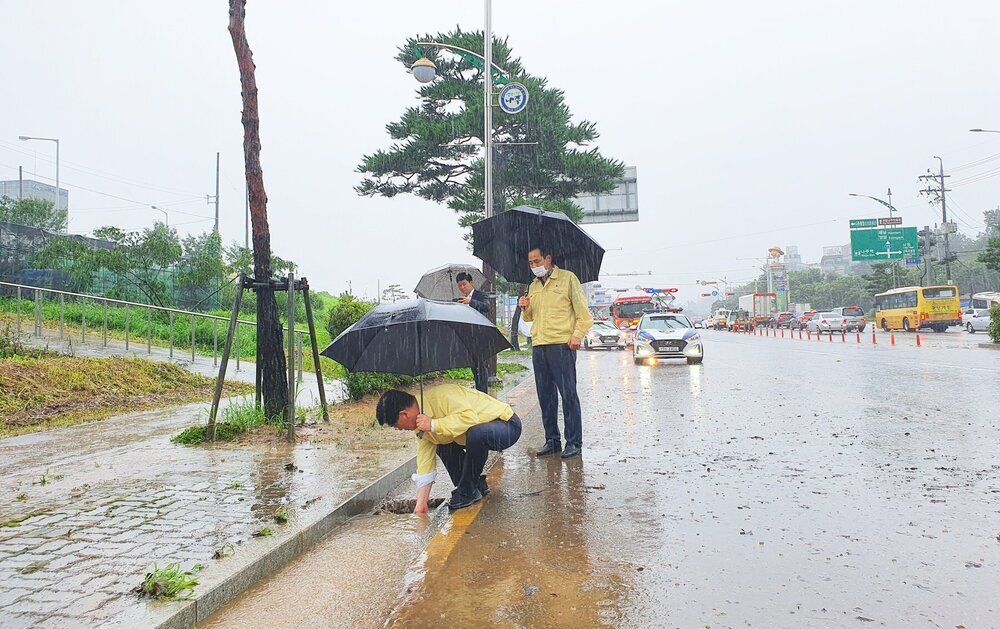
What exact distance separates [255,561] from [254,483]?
69.6 inches

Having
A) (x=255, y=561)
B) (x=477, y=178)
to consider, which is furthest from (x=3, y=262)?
(x=255, y=561)

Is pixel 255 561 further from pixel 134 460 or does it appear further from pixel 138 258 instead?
pixel 138 258

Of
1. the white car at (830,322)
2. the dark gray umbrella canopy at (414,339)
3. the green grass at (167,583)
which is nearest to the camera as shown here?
the green grass at (167,583)

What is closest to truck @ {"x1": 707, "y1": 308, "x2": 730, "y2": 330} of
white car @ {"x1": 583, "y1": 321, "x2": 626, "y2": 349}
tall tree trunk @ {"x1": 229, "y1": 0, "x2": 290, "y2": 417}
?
white car @ {"x1": 583, "y1": 321, "x2": 626, "y2": 349}

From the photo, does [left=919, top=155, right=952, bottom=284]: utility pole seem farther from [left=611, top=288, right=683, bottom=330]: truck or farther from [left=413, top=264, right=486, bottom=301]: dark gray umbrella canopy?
[left=413, top=264, right=486, bottom=301]: dark gray umbrella canopy

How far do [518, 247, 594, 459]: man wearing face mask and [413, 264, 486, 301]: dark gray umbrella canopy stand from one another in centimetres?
412

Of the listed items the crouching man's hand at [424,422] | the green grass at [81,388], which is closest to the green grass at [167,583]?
the crouching man's hand at [424,422]

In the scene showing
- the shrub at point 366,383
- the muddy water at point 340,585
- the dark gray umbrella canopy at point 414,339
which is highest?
the dark gray umbrella canopy at point 414,339

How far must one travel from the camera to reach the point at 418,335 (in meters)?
4.51

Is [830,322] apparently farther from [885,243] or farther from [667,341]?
[667,341]

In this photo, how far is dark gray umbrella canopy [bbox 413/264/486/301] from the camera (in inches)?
412

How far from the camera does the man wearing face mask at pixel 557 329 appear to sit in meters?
6.17

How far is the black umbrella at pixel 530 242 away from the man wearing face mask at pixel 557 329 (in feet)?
0.66

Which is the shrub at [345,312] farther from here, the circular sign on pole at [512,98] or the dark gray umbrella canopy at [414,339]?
the circular sign on pole at [512,98]
